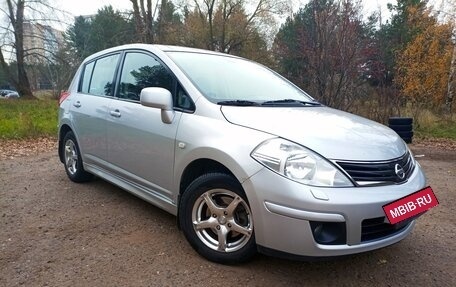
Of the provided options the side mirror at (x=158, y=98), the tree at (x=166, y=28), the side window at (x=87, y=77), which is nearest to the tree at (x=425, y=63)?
the side window at (x=87, y=77)

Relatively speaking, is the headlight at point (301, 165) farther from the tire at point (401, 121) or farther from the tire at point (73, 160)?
the tire at point (401, 121)

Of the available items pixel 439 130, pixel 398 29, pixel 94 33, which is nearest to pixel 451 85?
pixel 439 130

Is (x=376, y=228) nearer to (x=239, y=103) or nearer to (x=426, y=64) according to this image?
(x=239, y=103)

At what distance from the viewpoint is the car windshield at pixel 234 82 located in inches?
115

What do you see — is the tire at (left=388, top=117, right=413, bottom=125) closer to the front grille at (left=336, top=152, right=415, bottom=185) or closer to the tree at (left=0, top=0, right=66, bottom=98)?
the front grille at (left=336, top=152, right=415, bottom=185)

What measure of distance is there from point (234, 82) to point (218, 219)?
1273 mm

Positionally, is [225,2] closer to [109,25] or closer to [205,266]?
[109,25]

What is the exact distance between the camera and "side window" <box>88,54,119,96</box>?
12.5 ft

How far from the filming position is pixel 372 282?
2398 mm

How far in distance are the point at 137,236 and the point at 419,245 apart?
2.37 m

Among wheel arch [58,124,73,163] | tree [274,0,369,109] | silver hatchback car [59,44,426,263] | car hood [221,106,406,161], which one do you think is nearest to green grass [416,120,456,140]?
tree [274,0,369,109]

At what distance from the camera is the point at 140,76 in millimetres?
3395

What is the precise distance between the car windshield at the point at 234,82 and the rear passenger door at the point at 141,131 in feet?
0.76

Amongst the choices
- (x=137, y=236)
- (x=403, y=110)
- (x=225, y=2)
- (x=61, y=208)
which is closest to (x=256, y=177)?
(x=137, y=236)
